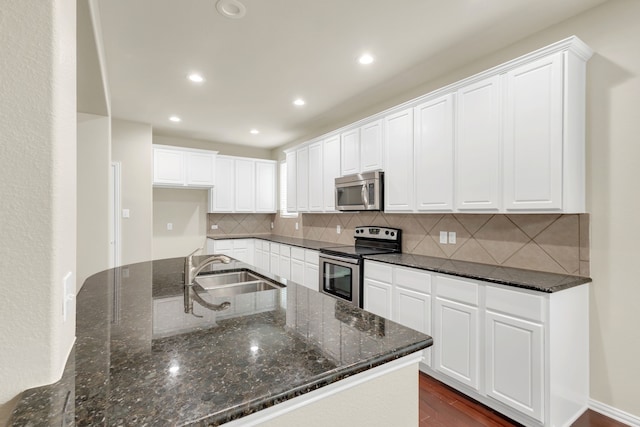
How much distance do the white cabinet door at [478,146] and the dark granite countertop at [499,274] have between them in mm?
491

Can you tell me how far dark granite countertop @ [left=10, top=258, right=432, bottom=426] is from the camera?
666 mm

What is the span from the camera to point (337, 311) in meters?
1.34

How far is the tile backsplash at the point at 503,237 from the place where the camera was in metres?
2.19

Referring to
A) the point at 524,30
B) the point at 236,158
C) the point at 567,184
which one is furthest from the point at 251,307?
the point at 236,158

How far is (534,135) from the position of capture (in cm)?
215

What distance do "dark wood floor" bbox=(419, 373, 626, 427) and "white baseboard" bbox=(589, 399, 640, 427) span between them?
0.09 feet

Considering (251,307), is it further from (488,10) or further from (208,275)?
(488,10)

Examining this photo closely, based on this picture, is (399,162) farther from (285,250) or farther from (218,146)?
(218,146)

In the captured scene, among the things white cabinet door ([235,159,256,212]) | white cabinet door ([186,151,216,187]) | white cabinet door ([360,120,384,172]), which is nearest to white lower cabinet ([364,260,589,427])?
white cabinet door ([360,120,384,172])

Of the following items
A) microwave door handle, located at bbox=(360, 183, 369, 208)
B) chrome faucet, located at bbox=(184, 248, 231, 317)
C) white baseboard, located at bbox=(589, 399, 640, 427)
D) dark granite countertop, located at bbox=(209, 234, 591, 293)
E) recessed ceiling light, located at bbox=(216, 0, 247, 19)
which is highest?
recessed ceiling light, located at bbox=(216, 0, 247, 19)

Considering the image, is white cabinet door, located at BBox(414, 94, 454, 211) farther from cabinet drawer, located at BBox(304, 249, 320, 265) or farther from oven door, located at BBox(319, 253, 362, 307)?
cabinet drawer, located at BBox(304, 249, 320, 265)

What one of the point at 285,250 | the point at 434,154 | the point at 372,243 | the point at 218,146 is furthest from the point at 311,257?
the point at 218,146

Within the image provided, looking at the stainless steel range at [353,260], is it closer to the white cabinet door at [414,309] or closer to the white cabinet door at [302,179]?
the white cabinet door at [414,309]

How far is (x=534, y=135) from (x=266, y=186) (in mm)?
4721
